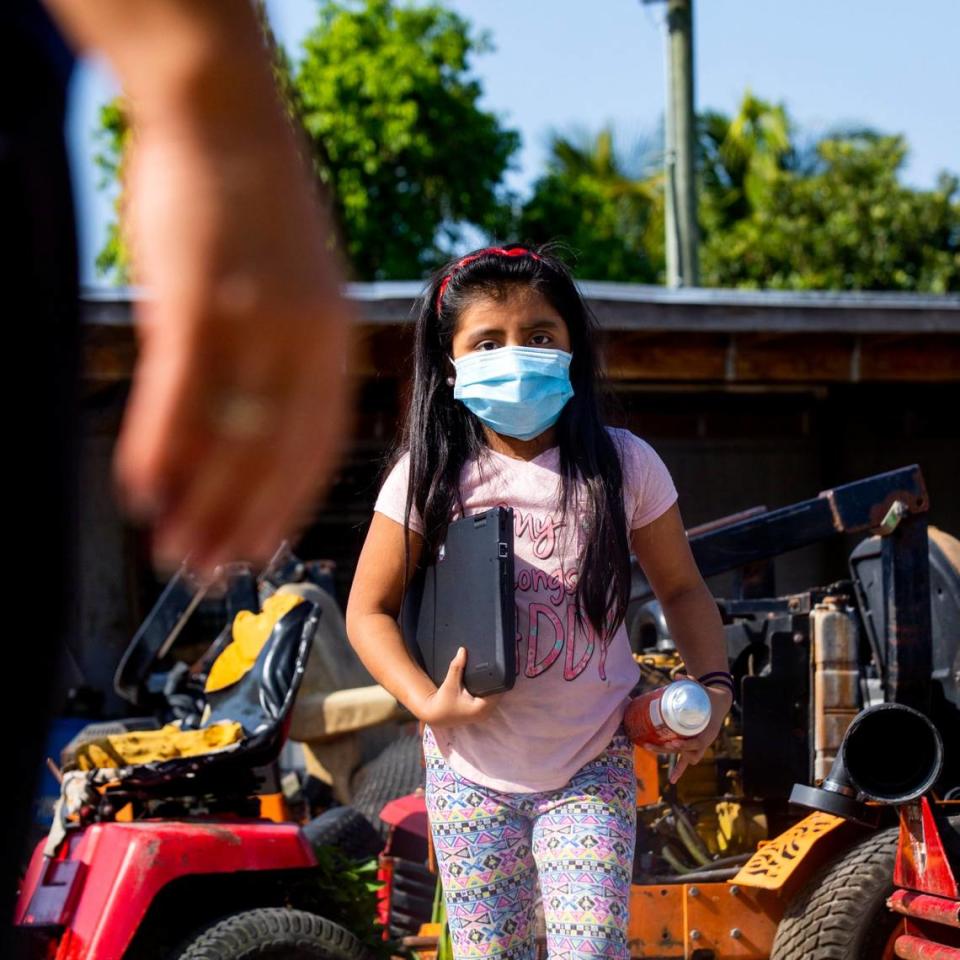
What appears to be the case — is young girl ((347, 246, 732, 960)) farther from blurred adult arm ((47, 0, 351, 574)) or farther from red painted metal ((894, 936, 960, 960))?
blurred adult arm ((47, 0, 351, 574))

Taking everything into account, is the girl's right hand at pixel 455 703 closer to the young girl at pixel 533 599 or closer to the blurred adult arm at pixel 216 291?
the young girl at pixel 533 599

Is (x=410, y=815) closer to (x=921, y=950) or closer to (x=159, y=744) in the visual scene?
(x=159, y=744)

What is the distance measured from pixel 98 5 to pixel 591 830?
6.15ft

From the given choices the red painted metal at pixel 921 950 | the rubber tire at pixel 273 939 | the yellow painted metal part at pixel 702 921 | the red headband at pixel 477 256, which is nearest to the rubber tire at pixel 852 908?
the red painted metal at pixel 921 950

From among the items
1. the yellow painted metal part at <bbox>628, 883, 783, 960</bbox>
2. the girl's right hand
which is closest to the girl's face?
the girl's right hand

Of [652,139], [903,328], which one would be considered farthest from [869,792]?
[652,139]

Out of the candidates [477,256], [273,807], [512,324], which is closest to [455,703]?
[512,324]

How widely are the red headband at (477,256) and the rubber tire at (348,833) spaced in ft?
9.32

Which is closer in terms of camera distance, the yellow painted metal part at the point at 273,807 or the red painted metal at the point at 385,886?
the red painted metal at the point at 385,886

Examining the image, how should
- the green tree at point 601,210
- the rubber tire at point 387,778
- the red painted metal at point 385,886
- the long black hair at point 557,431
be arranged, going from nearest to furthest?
the long black hair at point 557,431, the red painted metal at point 385,886, the rubber tire at point 387,778, the green tree at point 601,210

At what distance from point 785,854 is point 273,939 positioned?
1.33 meters

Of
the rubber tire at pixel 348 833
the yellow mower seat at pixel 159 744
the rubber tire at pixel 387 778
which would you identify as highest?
the yellow mower seat at pixel 159 744

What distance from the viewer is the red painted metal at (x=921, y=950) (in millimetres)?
3348

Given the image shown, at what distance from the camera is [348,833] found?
211 inches
